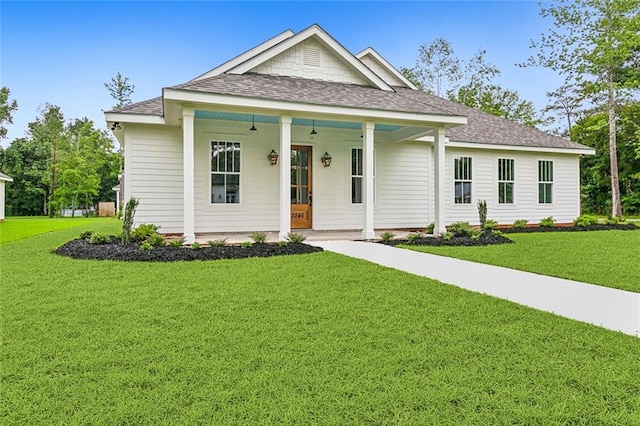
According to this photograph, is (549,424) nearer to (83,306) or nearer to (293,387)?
(293,387)

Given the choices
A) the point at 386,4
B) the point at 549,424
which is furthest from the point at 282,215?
the point at 386,4

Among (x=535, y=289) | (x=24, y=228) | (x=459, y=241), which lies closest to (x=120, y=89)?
(x=24, y=228)

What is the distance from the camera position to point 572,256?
268 inches

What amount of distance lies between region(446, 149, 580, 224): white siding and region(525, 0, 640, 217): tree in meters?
2.67

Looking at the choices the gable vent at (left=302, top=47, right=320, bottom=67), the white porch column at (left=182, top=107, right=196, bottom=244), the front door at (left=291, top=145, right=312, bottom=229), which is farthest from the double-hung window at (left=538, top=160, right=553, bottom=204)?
the white porch column at (left=182, top=107, right=196, bottom=244)

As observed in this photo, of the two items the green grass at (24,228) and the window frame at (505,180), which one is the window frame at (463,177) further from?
the green grass at (24,228)

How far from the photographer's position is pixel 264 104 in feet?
26.7

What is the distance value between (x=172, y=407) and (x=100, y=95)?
3164cm

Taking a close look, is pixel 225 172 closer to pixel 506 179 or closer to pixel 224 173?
pixel 224 173

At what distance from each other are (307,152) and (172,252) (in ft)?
17.6

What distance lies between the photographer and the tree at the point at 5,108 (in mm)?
33312

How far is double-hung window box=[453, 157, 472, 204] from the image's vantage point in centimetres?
1284

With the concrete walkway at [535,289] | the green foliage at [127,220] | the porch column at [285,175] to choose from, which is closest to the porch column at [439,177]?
the concrete walkway at [535,289]

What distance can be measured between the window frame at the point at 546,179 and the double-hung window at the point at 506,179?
119 cm
